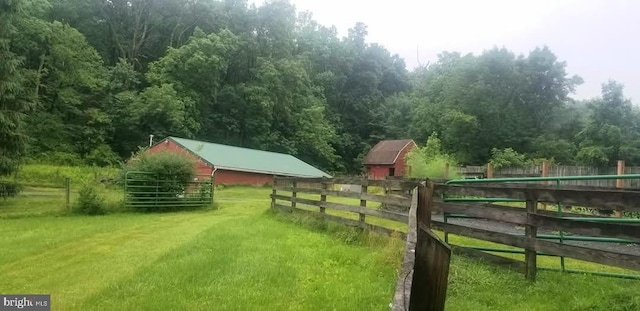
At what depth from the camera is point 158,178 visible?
17719 millimetres

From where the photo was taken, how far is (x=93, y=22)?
164 feet

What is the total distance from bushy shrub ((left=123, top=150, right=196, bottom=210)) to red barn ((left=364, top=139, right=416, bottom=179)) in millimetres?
29157

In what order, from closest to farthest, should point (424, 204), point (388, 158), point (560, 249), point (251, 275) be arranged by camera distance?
point (424, 204), point (560, 249), point (251, 275), point (388, 158)

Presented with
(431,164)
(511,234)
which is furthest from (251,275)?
(431,164)

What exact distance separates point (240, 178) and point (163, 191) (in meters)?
15.8

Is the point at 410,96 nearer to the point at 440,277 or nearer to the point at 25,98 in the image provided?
the point at 25,98

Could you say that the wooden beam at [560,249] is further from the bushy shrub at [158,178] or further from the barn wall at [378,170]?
the barn wall at [378,170]

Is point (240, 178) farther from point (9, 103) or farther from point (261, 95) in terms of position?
point (261, 95)

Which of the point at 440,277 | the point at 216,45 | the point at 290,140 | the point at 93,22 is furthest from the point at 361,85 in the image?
the point at 440,277

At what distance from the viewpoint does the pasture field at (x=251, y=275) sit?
4.78 meters

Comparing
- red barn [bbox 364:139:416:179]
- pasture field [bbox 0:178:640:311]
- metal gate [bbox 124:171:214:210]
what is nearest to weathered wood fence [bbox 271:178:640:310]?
pasture field [bbox 0:178:640:311]

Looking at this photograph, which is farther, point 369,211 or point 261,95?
point 261,95

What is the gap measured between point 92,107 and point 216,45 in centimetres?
1321

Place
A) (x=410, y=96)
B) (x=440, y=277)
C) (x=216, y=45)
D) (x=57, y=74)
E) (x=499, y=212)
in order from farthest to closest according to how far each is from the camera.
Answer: (x=410, y=96) < (x=216, y=45) < (x=57, y=74) < (x=499, y=212) < (x=440, y=277)
